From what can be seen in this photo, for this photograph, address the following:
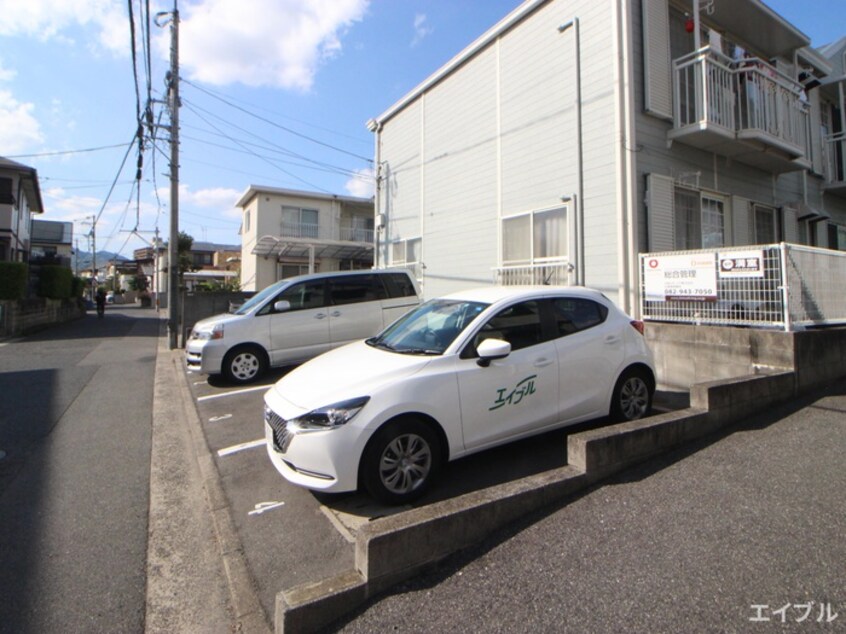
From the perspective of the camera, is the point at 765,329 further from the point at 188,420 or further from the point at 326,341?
the point at 188,420

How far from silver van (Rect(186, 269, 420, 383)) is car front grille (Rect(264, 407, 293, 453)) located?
418 cm

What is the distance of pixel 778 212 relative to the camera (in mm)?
10148

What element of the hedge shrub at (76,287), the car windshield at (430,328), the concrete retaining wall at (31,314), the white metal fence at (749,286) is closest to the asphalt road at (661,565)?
the car windshield at (430,328)

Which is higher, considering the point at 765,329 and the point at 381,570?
the point at 765,329

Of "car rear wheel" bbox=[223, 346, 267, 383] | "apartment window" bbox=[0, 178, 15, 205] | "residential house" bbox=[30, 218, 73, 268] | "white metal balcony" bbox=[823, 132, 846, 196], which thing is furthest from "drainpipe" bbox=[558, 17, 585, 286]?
"residential house" bbox=[30, 218, 73, 268]

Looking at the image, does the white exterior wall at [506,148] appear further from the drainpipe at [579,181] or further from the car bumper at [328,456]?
the car bumper at [328,456]

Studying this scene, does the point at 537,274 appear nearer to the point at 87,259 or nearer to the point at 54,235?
the point at 54,235

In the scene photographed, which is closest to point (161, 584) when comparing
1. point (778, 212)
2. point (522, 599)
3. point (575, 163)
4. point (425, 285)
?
point (522, 599)

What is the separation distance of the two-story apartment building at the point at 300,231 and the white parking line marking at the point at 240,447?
17.9m

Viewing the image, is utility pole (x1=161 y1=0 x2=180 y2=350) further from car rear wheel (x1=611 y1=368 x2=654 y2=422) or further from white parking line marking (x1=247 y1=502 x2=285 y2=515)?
car rear wheel (x1=611 y1=368 x2=654 y2=422)

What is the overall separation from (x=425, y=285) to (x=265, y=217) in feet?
49.5

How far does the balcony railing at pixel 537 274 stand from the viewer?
810cm

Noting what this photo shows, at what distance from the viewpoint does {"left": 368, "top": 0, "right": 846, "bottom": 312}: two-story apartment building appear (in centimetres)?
743

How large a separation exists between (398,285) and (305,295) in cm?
171
